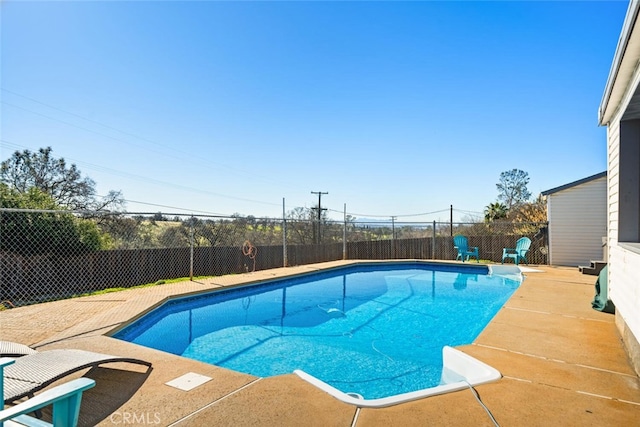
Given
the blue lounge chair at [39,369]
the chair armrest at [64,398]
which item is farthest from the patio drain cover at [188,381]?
the chair armrest at [64,398]

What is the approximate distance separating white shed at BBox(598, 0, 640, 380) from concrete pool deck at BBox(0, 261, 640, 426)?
1.23 ft

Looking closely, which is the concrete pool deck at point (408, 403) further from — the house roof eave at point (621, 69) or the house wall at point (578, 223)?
the house wall at point (578, 223)

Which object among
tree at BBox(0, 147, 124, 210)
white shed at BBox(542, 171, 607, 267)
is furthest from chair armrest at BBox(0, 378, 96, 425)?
tree at BBox(0, 147, 124, 210)

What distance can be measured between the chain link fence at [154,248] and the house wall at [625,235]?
610cm

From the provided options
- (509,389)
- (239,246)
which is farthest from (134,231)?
(509,389)

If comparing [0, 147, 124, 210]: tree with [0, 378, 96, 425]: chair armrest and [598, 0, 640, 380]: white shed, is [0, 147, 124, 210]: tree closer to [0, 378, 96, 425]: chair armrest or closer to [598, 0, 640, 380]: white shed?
[0, 378, 96, 425]: chair armrest

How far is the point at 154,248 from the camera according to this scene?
738cm

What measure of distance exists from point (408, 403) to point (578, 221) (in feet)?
31.3

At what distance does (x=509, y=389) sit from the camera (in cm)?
210

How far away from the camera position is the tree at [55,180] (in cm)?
1298

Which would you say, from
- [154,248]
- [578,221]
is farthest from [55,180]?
Answer: [578,221]

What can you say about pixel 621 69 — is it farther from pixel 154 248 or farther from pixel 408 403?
pixel 154 248

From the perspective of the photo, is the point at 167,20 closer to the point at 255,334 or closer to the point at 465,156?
the point at 255,334

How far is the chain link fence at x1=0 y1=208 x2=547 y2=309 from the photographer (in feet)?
19.5
